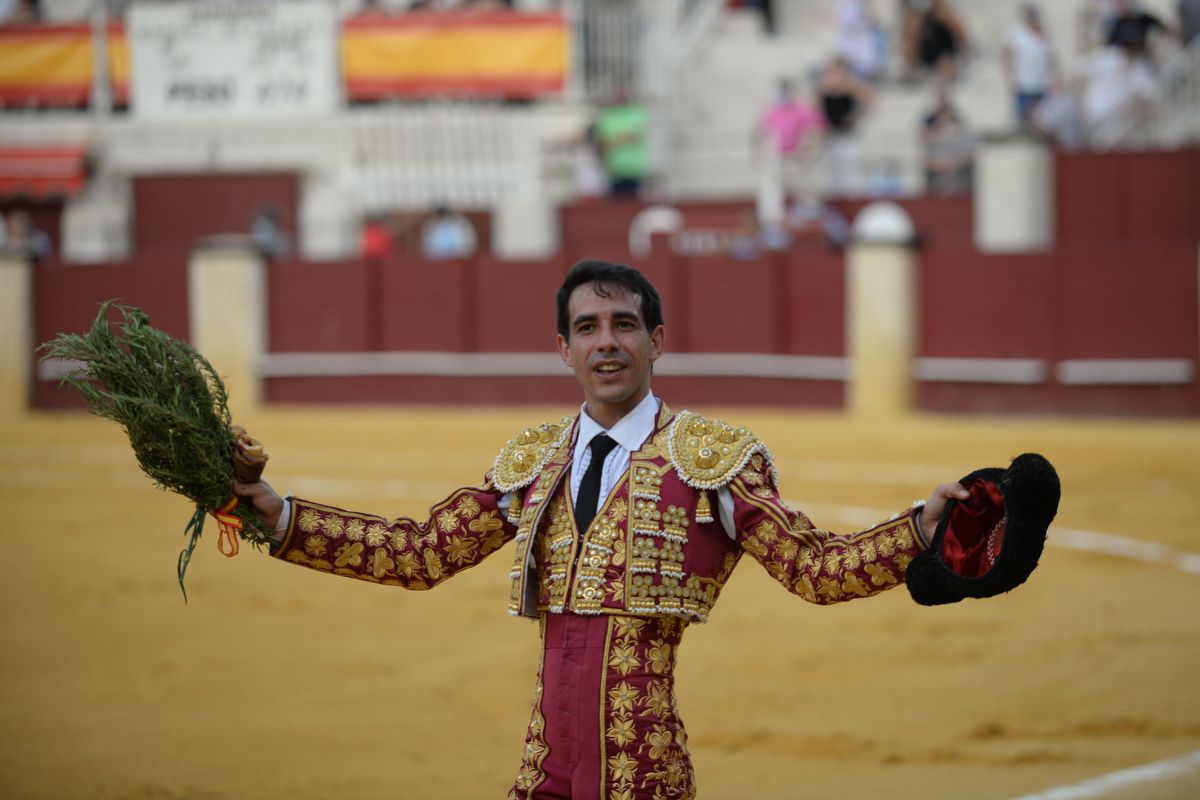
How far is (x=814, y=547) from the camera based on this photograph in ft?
9.93

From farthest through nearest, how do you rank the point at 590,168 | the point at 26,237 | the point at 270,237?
the point at 26,237 < the point at 590,168 < the point at 270,237

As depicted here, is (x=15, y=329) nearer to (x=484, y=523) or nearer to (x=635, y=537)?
(x=484, y=523)

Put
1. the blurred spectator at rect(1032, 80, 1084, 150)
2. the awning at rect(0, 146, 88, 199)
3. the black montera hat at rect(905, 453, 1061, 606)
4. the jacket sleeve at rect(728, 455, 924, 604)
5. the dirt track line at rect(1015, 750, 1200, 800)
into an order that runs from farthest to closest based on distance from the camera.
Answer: the awning at rect(0, 146, 88, 199) → the blurred spectator at rect(1032, 80, 1084, 150) → the dirt track line at rect(1015, 750, 1200, 800) → the jacket sleeve at rect(728, 455, 924, 604) → the black montera hat at rect(905, 453, 1061, 606)

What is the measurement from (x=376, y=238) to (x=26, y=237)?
3.40 m

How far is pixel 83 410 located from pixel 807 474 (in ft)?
28.5

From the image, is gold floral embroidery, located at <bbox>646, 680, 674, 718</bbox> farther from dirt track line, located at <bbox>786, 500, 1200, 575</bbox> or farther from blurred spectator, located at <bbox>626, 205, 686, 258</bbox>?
blurred spectator, located at <bbox>626, 205, 686, 258</bbox>

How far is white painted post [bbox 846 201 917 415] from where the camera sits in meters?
15.1

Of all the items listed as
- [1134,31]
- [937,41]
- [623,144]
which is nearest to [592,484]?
[1134,31]

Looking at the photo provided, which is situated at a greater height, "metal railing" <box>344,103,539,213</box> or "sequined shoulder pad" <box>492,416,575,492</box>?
"metal railing" <box>344,103,539,213</box>

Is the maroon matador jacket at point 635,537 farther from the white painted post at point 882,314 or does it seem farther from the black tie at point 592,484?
the white painted post at point 882,314

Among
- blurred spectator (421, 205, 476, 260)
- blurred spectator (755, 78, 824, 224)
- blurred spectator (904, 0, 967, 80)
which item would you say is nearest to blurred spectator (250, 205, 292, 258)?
blurred spectator (421, 205, 476, 260)

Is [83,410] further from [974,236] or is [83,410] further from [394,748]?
[394,748]

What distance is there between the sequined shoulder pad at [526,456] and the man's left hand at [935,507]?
642 mm

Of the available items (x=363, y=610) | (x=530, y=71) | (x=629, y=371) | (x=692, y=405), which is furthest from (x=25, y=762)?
(x=530, y=71)
